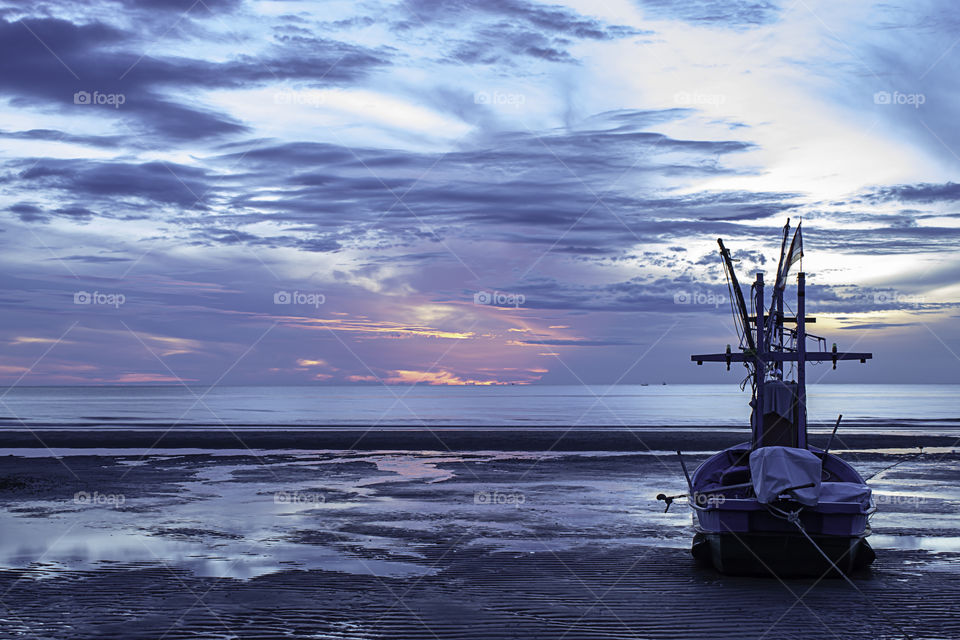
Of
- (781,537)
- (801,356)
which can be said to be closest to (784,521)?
(781,537)

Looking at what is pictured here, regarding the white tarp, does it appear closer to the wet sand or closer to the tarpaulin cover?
the tarpaulin cover

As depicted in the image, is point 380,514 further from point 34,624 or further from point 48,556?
point 34,624

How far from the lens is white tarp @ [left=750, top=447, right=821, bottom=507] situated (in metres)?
16.1

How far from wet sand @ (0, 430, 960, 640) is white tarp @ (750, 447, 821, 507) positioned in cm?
152

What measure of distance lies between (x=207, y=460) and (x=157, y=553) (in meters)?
23.0

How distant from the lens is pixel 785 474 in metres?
16.2

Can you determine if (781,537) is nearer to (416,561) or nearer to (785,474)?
(785,474)

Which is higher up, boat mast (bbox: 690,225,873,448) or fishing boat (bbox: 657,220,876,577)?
boat mast (bbox: 690,225,873,448)

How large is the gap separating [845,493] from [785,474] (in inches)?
56.1

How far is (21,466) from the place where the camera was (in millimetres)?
37062

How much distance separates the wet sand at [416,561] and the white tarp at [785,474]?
1522 millimetres

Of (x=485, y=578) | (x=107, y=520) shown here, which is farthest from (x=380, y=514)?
(x=485, y=578)

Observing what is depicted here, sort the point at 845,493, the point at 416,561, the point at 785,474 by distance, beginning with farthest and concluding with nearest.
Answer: the point at 416,561
the point at 845,493
the point at 785,474

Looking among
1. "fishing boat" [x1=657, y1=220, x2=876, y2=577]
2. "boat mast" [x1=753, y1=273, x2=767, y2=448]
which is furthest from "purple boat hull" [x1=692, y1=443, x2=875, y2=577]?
"boat mast" [x1=753, y1=273, x2=767, y2=448]
